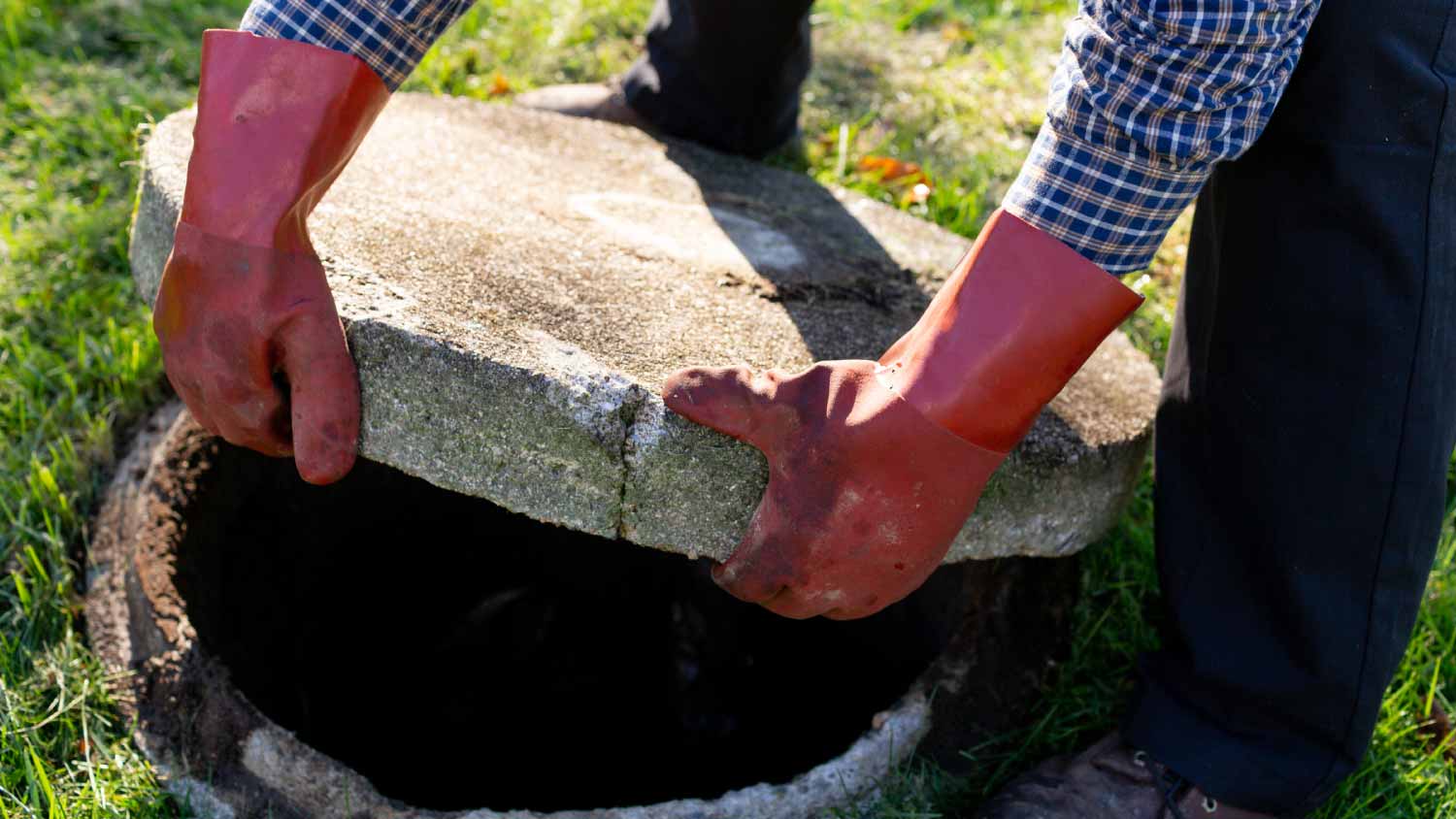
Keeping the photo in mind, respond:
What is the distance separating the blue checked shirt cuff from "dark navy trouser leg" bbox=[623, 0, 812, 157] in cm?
138

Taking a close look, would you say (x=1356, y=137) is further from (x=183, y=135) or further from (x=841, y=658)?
(x=183, y=135)

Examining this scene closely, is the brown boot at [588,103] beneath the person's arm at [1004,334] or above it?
beneath

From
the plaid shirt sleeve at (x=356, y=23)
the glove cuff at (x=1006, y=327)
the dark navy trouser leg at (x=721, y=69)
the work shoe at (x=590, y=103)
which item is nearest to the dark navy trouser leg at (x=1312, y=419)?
the glove cuff at (x=1006, y=327)

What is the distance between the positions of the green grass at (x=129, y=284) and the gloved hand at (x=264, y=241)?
2.12ft

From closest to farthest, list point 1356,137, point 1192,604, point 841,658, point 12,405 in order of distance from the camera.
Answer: point 1356,137, point 1192,604, point 12,405, point 841,658

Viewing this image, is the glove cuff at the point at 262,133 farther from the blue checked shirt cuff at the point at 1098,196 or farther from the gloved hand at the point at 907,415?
the blue checked shirt cuff at the point at 1098,196

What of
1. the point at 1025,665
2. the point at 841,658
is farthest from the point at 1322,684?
the point at 841,658

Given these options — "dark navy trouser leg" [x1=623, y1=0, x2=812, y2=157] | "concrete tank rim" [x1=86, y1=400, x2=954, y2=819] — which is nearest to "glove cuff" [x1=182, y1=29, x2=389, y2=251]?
"concrete tank rim" [x1=86, y1=400, x2=954, y2=819]

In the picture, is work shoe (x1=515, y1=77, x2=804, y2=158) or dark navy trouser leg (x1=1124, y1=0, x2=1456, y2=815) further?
work shoe (x1=515, y1=77, x2=804, y2=158)

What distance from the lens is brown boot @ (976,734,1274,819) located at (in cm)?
A: 178

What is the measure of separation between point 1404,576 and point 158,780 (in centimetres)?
174

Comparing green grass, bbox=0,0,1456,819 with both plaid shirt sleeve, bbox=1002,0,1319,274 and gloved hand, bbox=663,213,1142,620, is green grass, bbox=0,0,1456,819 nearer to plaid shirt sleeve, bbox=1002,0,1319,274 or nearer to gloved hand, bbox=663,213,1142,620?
gloved hand, bbox=663,213,1142,620

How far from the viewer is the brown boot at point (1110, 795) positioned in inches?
70.1

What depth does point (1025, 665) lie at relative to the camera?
2127 mm
